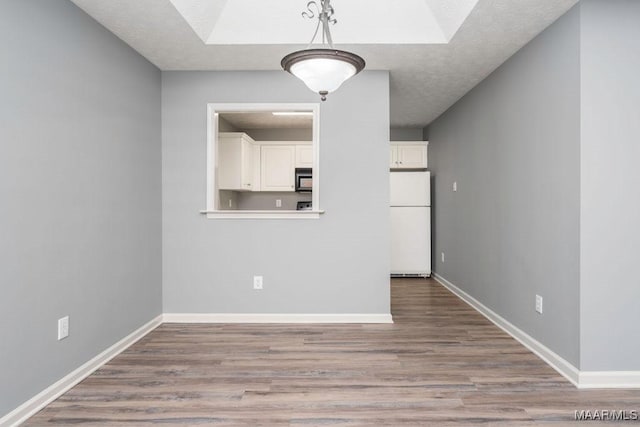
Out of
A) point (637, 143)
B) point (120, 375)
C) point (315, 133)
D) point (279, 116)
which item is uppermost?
point (279, 116)

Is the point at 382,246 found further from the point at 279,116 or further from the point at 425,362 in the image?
the point at 279,116

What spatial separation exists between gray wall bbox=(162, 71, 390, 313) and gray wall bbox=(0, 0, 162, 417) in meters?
0.34

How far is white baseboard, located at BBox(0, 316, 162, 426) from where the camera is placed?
6.61ft

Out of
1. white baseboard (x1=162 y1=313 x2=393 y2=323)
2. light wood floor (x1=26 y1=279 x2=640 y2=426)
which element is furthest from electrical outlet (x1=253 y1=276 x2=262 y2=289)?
light wood floor (x1=26 y1=279 x2=640 y2=426)

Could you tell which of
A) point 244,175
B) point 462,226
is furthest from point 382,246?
point 244,175

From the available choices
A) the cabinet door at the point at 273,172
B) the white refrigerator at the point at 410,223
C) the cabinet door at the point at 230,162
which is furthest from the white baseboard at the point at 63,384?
the white refrigerator at the point at 410,223

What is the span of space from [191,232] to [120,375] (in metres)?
1.42

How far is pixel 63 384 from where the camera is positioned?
92.8 inches

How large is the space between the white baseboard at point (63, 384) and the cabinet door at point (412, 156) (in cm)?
448

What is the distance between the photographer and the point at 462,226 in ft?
15.5

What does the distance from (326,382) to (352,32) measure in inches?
100

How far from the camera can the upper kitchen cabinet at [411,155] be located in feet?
20.7

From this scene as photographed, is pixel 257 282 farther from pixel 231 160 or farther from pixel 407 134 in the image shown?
pixel 407 134

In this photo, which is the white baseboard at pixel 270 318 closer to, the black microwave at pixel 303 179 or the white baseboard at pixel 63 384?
the white baseboard at pixel 63 384
